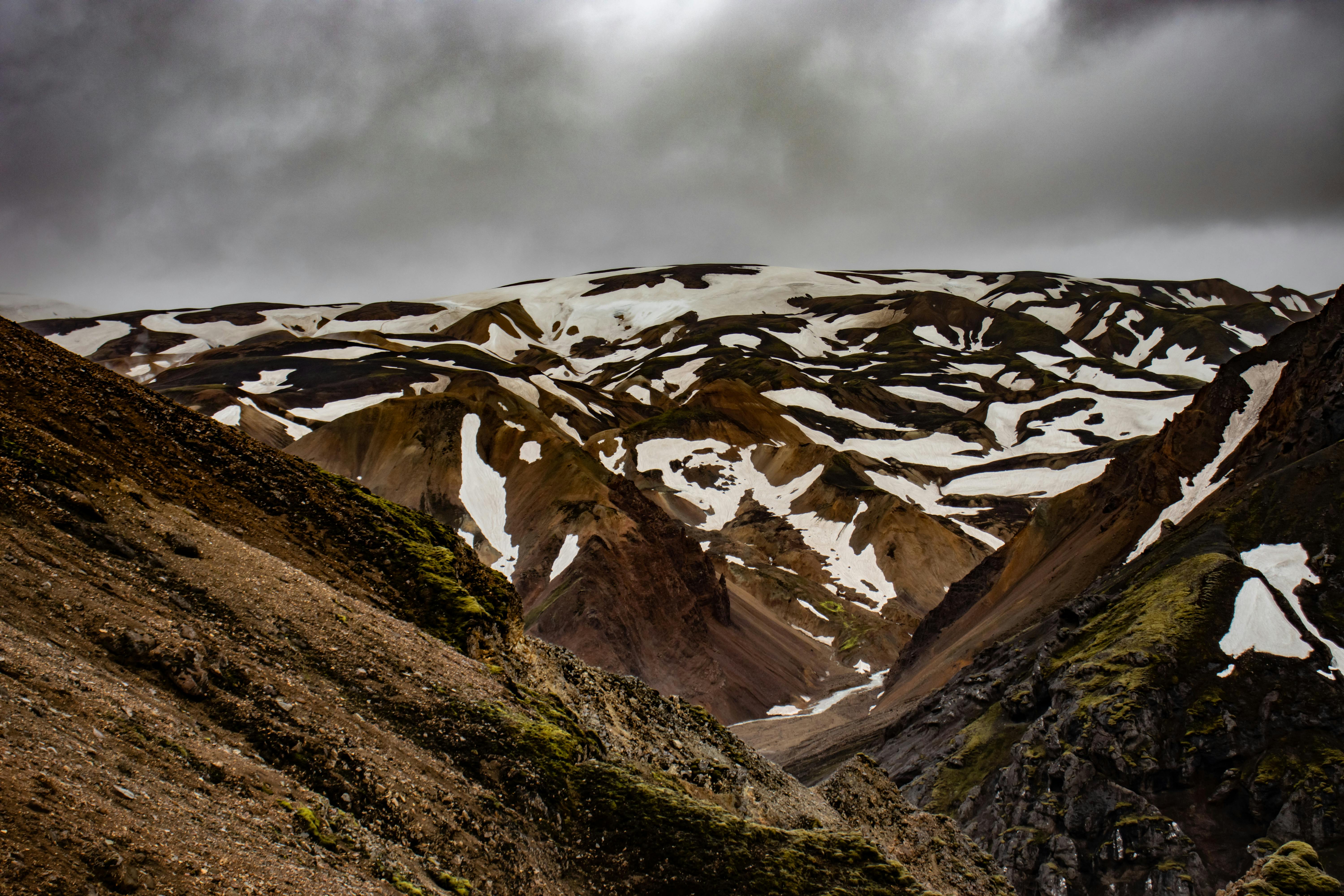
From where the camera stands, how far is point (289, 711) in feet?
29.0

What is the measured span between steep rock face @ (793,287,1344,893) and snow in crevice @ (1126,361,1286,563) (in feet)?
8.65

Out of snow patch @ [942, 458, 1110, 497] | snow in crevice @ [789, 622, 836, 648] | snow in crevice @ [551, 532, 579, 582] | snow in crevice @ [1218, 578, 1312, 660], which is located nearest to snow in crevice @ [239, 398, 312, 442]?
snow in crevice @ [551, 532, 579, 582]

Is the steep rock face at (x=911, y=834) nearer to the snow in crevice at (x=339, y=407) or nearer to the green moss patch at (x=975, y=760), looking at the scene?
the green moss patch at (x=975, y=760)

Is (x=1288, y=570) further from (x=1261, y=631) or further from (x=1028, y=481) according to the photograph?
(x=1028, y=481)

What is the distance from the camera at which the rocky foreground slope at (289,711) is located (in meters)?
6.55

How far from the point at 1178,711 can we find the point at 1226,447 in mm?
27470

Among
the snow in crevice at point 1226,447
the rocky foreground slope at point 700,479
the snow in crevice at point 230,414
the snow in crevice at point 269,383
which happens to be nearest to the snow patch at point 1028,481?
the rocky foreground slope at point 700,479

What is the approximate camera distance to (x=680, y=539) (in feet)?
249

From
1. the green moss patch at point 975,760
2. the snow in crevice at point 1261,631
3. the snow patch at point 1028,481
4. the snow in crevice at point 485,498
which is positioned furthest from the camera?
the snow patch at point 1028,481

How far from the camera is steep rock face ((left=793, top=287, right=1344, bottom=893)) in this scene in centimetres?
2669

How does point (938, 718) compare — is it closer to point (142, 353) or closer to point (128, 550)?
point (128, 550)

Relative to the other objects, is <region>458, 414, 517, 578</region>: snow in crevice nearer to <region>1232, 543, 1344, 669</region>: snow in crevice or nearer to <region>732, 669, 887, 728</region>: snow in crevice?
<region>732, 669, 887, 728</region>: snow in crevice

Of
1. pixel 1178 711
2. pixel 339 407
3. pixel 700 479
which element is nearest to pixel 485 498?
pixel 700 479

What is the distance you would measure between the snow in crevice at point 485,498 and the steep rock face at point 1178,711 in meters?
35.3
